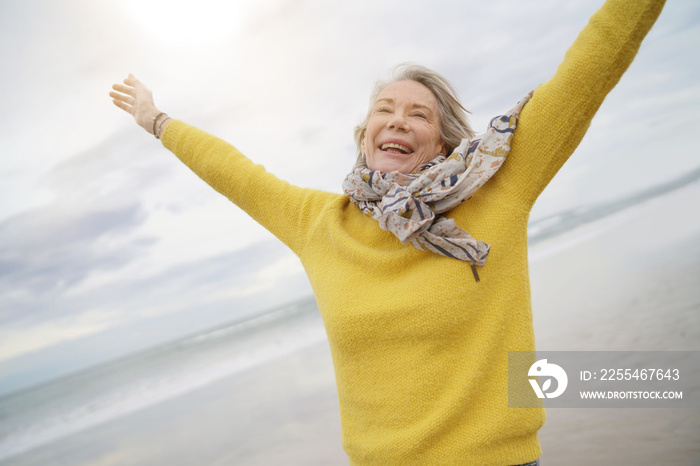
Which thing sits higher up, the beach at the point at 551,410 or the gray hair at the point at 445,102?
the gray hair at the point at 445,102

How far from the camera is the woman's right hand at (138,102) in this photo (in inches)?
77.6

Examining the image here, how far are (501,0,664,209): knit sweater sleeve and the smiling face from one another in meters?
0.37

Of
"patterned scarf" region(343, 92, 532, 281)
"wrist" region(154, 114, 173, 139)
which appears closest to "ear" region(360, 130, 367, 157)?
"patterned scarf" region(343, 92, 532, 281)

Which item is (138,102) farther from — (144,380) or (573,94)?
(144,380)

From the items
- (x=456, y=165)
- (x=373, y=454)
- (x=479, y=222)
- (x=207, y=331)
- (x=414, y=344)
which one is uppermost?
(x=207, y=331)

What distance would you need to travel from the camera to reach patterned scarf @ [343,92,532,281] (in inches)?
52.9

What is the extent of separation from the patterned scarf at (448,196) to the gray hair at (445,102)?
0.82 ft

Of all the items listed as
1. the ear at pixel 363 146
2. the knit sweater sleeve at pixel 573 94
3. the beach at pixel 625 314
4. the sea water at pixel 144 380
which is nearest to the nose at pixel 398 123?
the ear at pixel 363 146

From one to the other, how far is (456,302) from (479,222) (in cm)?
24

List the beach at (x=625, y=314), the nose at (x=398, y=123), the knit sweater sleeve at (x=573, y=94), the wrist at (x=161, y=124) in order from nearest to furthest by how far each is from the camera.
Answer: the knit sweater sleeve at (x=573, y=94) → the nose at (x=398, y=123) → the wrist at (x=161, y=124) → the beach at (x=625, y=314)

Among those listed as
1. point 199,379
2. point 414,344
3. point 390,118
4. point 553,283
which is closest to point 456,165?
point 390,118

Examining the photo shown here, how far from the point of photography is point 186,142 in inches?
72.2

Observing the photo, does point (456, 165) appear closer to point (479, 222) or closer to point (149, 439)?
point (479, 222)

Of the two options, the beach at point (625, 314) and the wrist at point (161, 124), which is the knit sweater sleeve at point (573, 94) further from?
the beach at point (625, 314)
